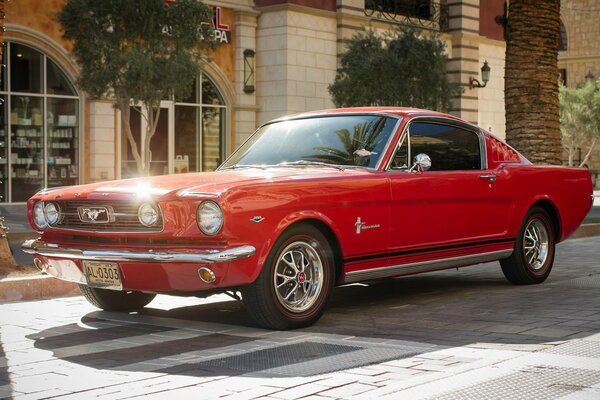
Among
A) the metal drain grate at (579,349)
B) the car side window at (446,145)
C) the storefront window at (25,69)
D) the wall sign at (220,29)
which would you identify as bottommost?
the metal drain grate at (579,349)

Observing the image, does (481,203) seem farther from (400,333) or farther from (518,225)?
(400,333)

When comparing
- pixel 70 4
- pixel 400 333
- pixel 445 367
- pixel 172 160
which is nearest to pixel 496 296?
pixel 400 333

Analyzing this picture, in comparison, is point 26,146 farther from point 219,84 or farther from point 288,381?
point 288,381

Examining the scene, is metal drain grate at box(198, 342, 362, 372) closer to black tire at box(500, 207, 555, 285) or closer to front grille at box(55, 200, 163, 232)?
front grille at box(55, 200, 163, 232)

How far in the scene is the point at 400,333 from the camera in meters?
6.92

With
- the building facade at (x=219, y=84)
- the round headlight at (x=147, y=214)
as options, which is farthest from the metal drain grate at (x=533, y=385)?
the building facade at (x=219, y=84)

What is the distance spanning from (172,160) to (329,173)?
20.1 metres

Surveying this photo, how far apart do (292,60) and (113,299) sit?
20782 millimetres

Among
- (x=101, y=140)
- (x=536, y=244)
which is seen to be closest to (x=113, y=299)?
(x=536, y=244)

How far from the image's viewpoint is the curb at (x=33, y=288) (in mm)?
8875

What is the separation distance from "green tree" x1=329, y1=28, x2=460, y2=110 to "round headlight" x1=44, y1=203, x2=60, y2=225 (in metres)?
17.6

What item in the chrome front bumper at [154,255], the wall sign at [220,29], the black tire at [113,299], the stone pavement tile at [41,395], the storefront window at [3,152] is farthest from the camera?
the wall sign at [220,29]

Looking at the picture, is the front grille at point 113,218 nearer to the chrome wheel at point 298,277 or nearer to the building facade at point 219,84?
the chrome wheel at point 298,277

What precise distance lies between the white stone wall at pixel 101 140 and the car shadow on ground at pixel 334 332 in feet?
53.0
